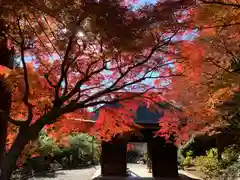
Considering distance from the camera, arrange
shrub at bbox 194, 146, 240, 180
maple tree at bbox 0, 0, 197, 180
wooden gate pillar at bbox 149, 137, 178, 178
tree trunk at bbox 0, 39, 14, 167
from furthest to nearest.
→ wooden gate pillar at bbox 149, 137, 178, 178, shrub at bbox 194, 146, 240, 180, tree trunk at bbox 0, 39, 14, 167, maple tree at bbox 0, 0, 197, 180

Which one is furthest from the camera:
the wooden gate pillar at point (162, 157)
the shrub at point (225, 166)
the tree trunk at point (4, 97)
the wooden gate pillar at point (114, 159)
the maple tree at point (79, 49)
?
the wooden gate pillar at point (114, 159)

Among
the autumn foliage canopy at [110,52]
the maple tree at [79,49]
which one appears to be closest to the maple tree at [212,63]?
the autumn foliage canopy at [110,52]

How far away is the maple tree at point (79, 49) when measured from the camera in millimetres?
4383

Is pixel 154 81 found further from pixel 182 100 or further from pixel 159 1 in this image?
pixel 159 1

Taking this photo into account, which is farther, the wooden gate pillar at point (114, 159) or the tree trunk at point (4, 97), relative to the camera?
the wooden gate pillar at point (114, 159)

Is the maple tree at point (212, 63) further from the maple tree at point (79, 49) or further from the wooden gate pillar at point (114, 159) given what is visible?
the wooden gate pillar at point (114, 159)

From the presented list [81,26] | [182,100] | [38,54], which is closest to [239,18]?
[81,26]

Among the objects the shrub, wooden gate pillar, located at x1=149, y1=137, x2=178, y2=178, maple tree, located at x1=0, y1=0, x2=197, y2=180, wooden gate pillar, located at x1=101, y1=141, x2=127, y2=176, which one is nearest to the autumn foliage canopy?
maple tree, located at x1=0, y1=0, x2=197, y2=180

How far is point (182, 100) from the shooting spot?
713 centimetres

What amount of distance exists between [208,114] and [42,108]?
3.70 meters

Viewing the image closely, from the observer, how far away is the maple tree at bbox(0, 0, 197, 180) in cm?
438

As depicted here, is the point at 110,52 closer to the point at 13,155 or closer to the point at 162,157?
the point at 13,155

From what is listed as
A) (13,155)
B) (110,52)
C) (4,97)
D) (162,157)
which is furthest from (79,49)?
(162,157)

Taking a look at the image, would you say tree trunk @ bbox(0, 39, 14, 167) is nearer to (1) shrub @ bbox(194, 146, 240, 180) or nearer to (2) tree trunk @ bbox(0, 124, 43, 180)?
(2) tree trunk @ bbox(0, 124, 43, 180)
